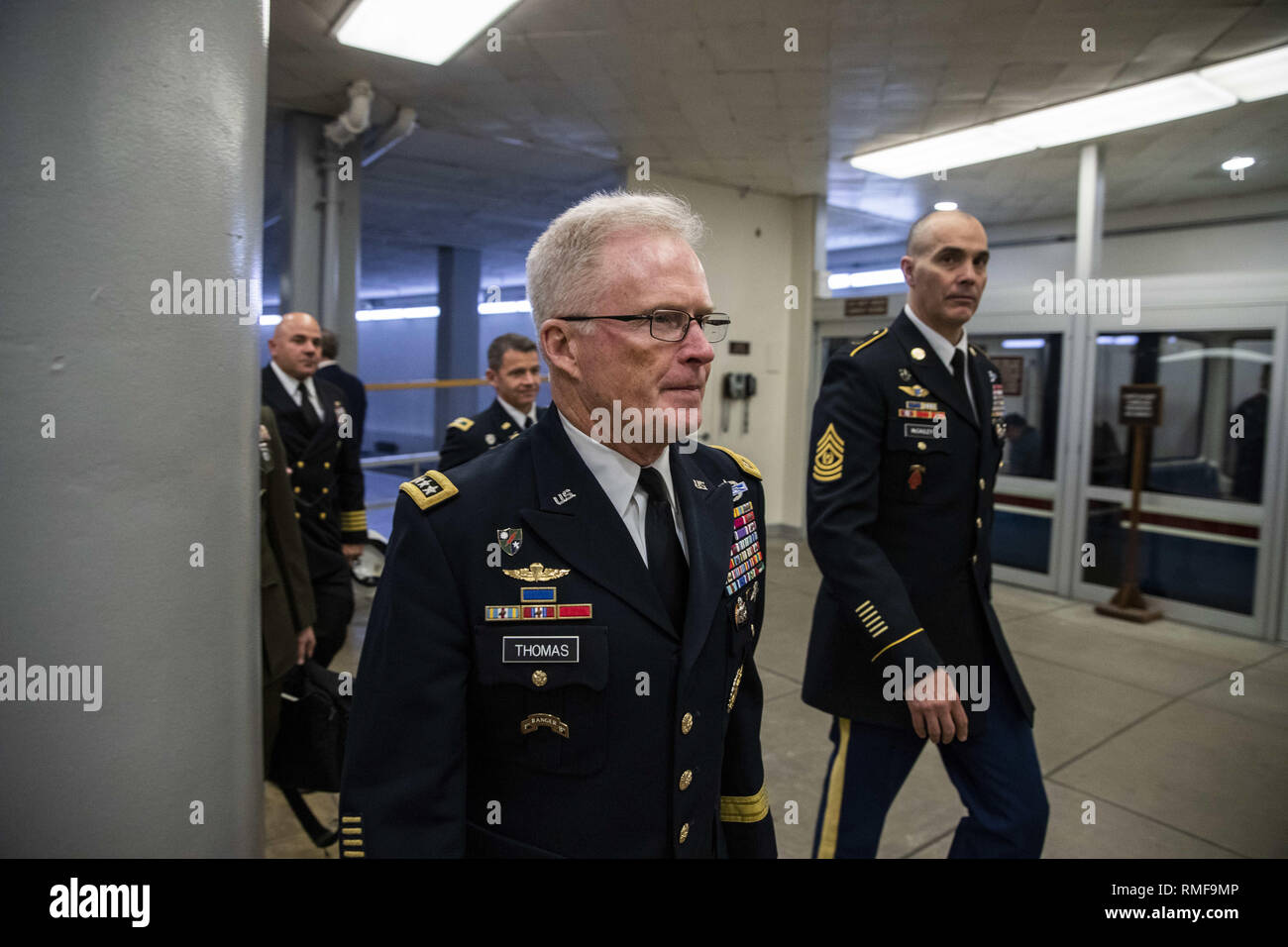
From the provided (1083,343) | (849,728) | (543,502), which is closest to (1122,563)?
(1083,343)

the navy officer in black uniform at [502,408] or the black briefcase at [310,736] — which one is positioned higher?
the navy officer in black uniform at [502,408]

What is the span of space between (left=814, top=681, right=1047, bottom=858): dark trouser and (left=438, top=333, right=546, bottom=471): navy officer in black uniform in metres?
2.17

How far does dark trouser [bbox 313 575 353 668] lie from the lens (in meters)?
3.56

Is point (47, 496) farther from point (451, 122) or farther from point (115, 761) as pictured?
point (451, 122)

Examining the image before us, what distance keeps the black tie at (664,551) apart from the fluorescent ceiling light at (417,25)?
3963mm

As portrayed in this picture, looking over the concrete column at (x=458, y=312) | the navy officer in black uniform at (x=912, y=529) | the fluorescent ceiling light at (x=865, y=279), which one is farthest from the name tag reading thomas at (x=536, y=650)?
the fluorescent ceiling light at (x=865, y=279)

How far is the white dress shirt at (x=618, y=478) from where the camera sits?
1269 millimetres

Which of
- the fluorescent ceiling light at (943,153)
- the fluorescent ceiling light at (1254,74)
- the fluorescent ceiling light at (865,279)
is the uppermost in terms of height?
the fluorescent ceiling light at (865,279)

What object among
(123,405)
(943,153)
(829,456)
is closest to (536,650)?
(123,405)

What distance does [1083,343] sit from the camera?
6.78 meters

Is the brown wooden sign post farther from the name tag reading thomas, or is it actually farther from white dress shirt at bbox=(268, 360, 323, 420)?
the name tag reading thomas

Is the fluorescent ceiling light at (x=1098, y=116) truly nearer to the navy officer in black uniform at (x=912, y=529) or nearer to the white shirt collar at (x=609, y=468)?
the navy officer in black uniform at (x=912, y=529)

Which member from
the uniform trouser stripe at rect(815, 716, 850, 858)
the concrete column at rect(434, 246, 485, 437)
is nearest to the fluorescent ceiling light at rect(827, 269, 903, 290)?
the concrete column at rect(434, 246, 485, 437)
